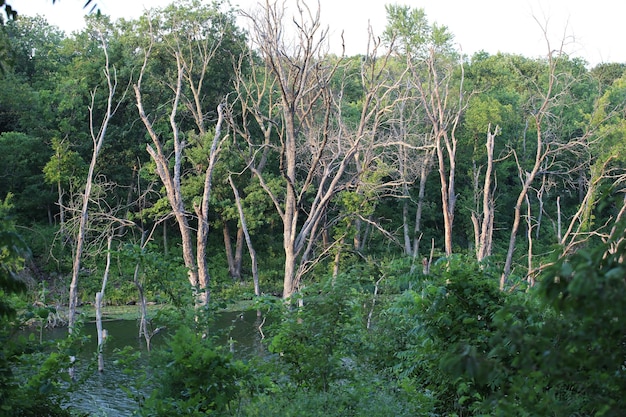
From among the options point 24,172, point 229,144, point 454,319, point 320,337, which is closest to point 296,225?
point 229,144

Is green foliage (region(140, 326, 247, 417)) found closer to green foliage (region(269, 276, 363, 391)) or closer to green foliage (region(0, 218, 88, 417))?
green foliage (region(0, 218, 88, 417))

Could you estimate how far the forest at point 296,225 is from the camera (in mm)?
4805

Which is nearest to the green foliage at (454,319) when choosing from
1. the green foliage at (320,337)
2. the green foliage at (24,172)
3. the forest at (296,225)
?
the forest at (296,225)

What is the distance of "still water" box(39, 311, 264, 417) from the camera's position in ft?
45.5

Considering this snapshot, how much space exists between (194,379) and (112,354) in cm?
1437

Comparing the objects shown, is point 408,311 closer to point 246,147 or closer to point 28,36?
point 246,147

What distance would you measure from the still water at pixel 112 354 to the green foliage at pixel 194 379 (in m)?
1.14

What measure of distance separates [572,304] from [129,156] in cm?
2914

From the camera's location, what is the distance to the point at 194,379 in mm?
5832

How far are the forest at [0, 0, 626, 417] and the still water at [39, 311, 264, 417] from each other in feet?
1.95

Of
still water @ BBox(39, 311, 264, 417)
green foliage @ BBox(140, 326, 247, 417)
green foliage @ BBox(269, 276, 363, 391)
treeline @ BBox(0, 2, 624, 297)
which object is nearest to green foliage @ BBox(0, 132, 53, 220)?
treeline @ BBox(0, 2, 624, 297)

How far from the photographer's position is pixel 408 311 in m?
7.51

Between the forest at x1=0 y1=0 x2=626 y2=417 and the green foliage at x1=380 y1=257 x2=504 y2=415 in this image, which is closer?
the forest at x1=0 y1=0 x2=626 y2=417

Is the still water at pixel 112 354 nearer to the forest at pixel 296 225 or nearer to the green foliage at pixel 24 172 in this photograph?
the forest at pixel 296 225
